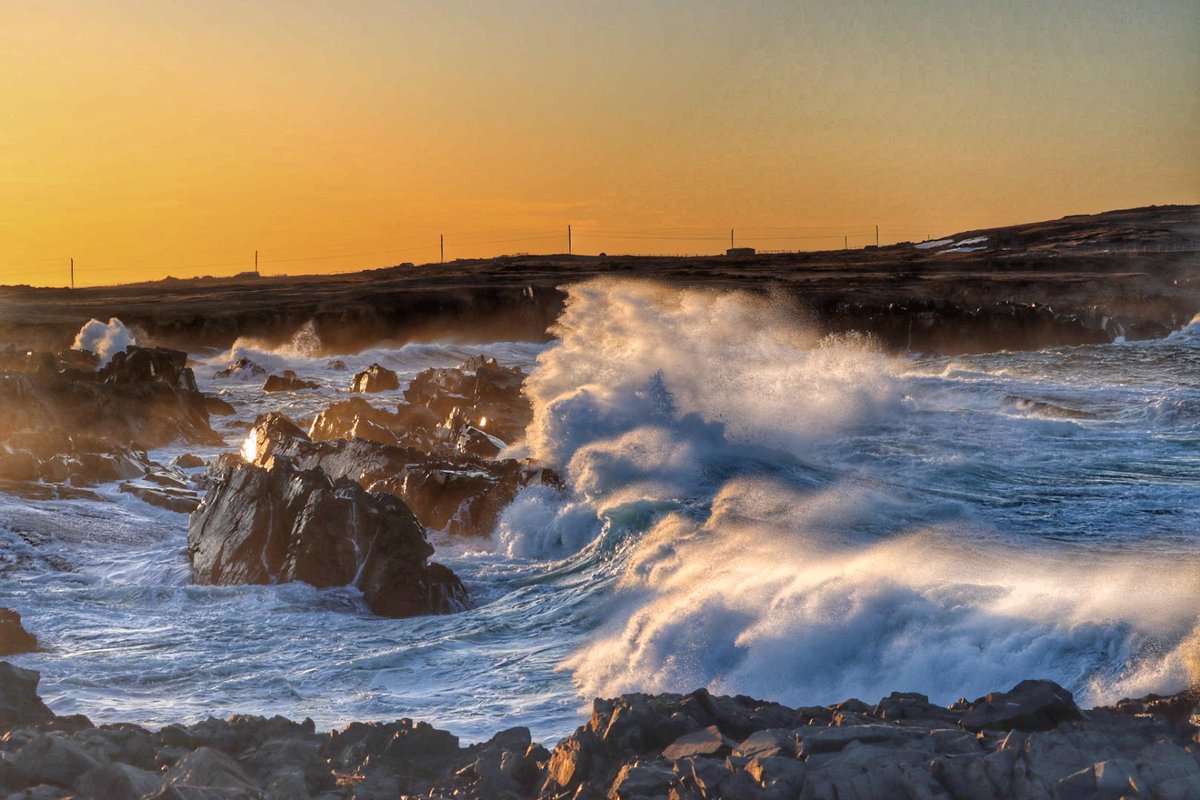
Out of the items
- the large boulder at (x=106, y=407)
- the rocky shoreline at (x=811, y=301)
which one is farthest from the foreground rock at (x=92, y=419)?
the rocky shoreline at (x=811, y=301)

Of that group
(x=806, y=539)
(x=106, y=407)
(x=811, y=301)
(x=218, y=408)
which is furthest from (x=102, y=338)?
(x=806, y=539)

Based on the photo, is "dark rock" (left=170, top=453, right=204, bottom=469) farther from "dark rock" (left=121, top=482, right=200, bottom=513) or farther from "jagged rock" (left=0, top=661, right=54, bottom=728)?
"jagged rock" (left=0, top=661, right=54, bottom=728)

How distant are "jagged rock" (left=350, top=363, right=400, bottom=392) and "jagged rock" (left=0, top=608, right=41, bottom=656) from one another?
2899 cm

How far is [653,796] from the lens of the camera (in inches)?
292

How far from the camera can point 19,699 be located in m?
9.88

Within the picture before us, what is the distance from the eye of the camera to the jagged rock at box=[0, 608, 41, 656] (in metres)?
13.2

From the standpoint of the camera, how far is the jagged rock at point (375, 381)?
4269cm

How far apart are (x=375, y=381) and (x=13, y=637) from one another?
97.4 ft

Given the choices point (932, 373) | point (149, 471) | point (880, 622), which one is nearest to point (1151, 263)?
point (932, 373)

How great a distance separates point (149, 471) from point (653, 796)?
62.9 ft

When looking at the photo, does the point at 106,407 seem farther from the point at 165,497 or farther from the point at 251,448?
the point at 165,497

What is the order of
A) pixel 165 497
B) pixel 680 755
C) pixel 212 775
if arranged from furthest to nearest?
pixel 165 497, pixel 212 775, pixel 680 755

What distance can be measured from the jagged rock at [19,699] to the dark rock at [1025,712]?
669 centimetres

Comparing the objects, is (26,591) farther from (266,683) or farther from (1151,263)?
(1151,263)
